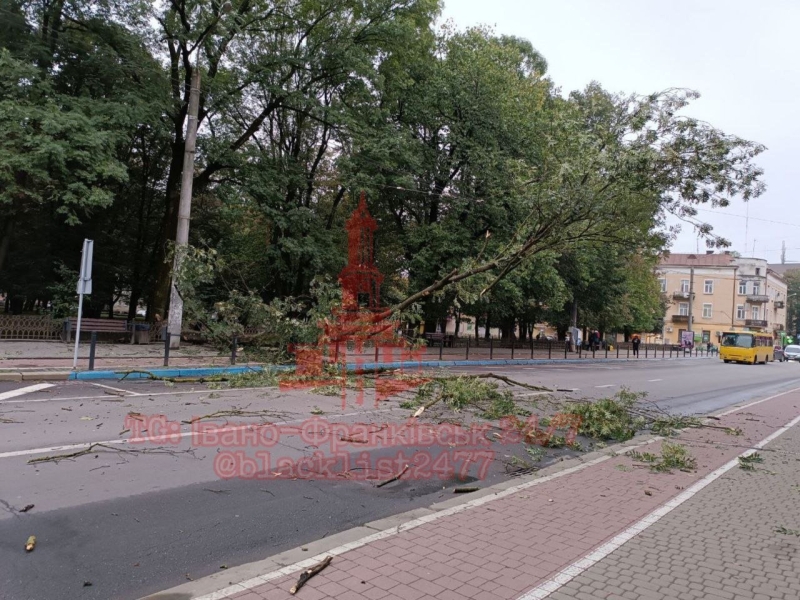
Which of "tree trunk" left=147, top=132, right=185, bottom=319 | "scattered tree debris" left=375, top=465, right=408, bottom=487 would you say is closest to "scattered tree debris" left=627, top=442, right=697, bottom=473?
"scattered tree debris" left=375, top=465, right=408, bottom=487

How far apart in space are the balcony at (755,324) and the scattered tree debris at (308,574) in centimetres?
8831

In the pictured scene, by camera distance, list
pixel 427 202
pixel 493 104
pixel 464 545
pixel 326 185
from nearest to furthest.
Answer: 1. pixel 464 545
2. pixel 493 104
3. pixel 427 202
4. pixel 326 185

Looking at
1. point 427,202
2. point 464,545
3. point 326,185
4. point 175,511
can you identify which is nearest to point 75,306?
point 326,185

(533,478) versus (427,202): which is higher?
(427,202)

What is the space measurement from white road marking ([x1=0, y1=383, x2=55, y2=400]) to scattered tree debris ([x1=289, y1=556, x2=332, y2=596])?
329 inches

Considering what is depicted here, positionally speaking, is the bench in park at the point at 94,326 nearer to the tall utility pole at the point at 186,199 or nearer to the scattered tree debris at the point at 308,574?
the tall utility pole at the point at 186,199

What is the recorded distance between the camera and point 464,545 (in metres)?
4.10

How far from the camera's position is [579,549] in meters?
4.13

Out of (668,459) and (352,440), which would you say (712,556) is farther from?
(352,440)

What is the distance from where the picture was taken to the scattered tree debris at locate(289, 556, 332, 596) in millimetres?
3316

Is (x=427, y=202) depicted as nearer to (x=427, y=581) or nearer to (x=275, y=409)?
(x=275, y=409)

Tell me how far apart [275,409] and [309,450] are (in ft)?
8.67
